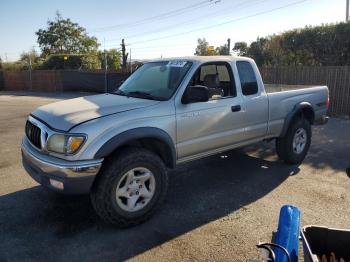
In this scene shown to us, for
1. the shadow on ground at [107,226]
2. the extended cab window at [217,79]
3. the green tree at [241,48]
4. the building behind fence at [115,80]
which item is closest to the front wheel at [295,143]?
the shadow on ground at [107,226]

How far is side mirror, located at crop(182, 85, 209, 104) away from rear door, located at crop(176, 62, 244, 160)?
8cm

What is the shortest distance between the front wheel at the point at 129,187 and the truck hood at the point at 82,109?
0.50 metres

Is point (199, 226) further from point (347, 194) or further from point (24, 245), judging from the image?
point (347, 194)

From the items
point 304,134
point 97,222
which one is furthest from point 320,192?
point 97,222

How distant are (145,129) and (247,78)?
2120 millimetres

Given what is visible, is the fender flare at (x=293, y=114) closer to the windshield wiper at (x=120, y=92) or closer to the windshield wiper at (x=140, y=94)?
the windshield wiper at (x=140, y=94)

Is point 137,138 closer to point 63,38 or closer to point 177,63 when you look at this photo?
point 177,63

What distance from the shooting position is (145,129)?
3.86 m

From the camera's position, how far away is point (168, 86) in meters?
4.44

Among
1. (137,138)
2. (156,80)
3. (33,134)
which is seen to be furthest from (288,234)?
(33,134)

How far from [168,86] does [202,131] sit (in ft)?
2.39

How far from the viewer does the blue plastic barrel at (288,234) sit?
238 cm

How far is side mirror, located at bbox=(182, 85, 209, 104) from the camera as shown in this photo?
164 inches

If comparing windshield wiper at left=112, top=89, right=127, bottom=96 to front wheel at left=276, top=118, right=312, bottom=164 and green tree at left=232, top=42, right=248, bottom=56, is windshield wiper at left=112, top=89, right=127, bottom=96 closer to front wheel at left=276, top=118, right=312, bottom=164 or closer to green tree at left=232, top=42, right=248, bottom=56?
front wheel at left=276, top=118, right=312, bottom=164
